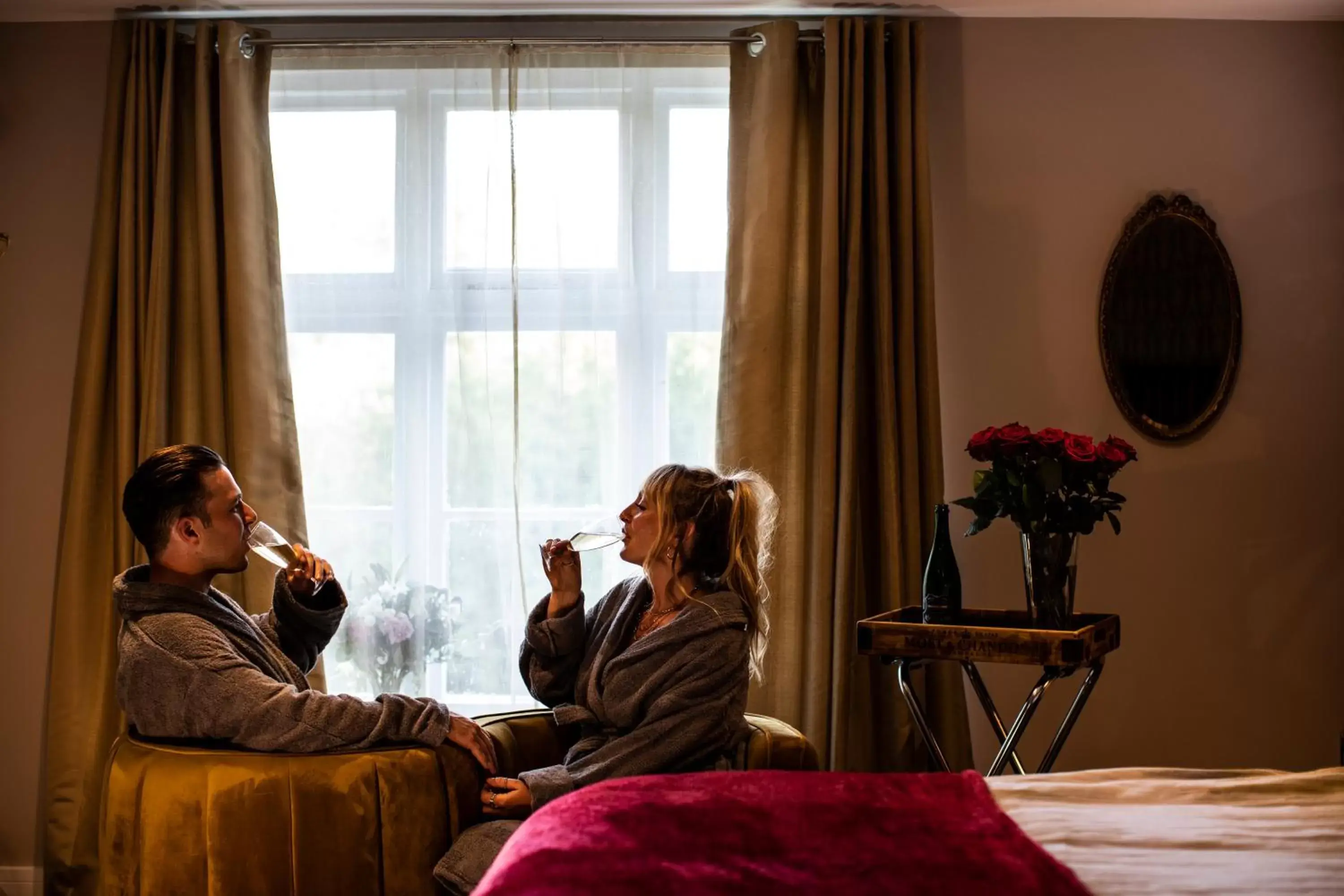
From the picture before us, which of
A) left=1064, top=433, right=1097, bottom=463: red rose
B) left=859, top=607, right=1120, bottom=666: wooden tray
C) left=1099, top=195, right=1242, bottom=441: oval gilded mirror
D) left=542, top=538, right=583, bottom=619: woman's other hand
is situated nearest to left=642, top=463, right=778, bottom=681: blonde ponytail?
left=542, top=538, right=583, bottom=619: woman's other hand

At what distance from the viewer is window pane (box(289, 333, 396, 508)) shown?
333 cm

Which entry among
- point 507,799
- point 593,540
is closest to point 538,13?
point 593,540

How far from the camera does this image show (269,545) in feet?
7.54

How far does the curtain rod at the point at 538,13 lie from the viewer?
3238 mm

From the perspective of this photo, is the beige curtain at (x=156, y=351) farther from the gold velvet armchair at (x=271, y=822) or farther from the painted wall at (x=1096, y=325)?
Result: the painted wall at (x=1096, y=325)

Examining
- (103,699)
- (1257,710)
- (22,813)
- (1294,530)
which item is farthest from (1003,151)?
(22,813)

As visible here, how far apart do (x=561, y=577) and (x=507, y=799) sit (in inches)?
19.7

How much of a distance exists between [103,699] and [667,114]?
7.28ft

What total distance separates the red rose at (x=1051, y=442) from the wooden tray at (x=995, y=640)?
0.39m

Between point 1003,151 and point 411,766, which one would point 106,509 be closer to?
point 411,766

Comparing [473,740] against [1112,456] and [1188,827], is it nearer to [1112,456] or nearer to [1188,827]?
[1188,827]

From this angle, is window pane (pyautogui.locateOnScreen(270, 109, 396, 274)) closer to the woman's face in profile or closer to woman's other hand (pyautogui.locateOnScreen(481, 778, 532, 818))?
the woman's face in profile

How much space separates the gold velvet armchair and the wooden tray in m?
1.07

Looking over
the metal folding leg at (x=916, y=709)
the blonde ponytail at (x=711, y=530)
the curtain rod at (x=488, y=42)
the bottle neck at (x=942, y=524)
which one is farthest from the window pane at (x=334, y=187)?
the metal folding leg at (x=916, y=709)
